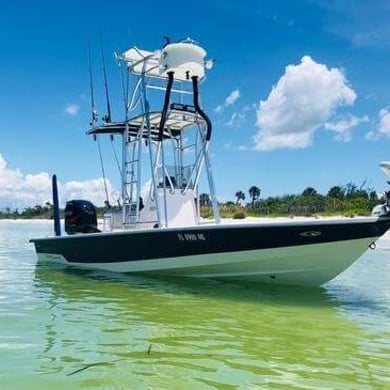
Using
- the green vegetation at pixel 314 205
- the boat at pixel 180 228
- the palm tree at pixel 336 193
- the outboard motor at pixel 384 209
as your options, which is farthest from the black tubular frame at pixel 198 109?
the palm tree at pixel 336 193

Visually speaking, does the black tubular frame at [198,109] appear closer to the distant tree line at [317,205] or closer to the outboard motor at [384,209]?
the outboard motor at [384,209]

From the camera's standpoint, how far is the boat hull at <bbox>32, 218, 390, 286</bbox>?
849 centimetres

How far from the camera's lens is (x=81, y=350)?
5.29m

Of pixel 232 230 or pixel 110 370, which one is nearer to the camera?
pixel 110 370

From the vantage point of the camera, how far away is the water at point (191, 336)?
449 cm

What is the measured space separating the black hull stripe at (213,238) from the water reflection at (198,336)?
79 cm

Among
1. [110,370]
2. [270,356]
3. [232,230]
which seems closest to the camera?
[110,370]

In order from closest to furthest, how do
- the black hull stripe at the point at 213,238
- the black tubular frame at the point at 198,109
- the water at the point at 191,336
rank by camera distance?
the water at the point at 191,336, the black hull stripe at the point at 213,238, the black tubular frame at the point at 198,109

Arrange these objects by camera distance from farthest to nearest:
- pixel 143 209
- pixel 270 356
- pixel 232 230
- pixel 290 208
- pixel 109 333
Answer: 1. pixel 290 208
2. pixel 143 209
3. pixel 232 230
4. pixel 109 333
5. pixel 270 356

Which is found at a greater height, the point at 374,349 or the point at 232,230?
the point at 232,230

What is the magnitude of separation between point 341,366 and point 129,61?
9.24m

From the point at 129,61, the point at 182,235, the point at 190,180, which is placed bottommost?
the point at 182,235

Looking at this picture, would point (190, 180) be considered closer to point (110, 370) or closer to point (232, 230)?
point (232, 230)

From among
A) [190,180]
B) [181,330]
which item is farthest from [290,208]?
[181,330]
